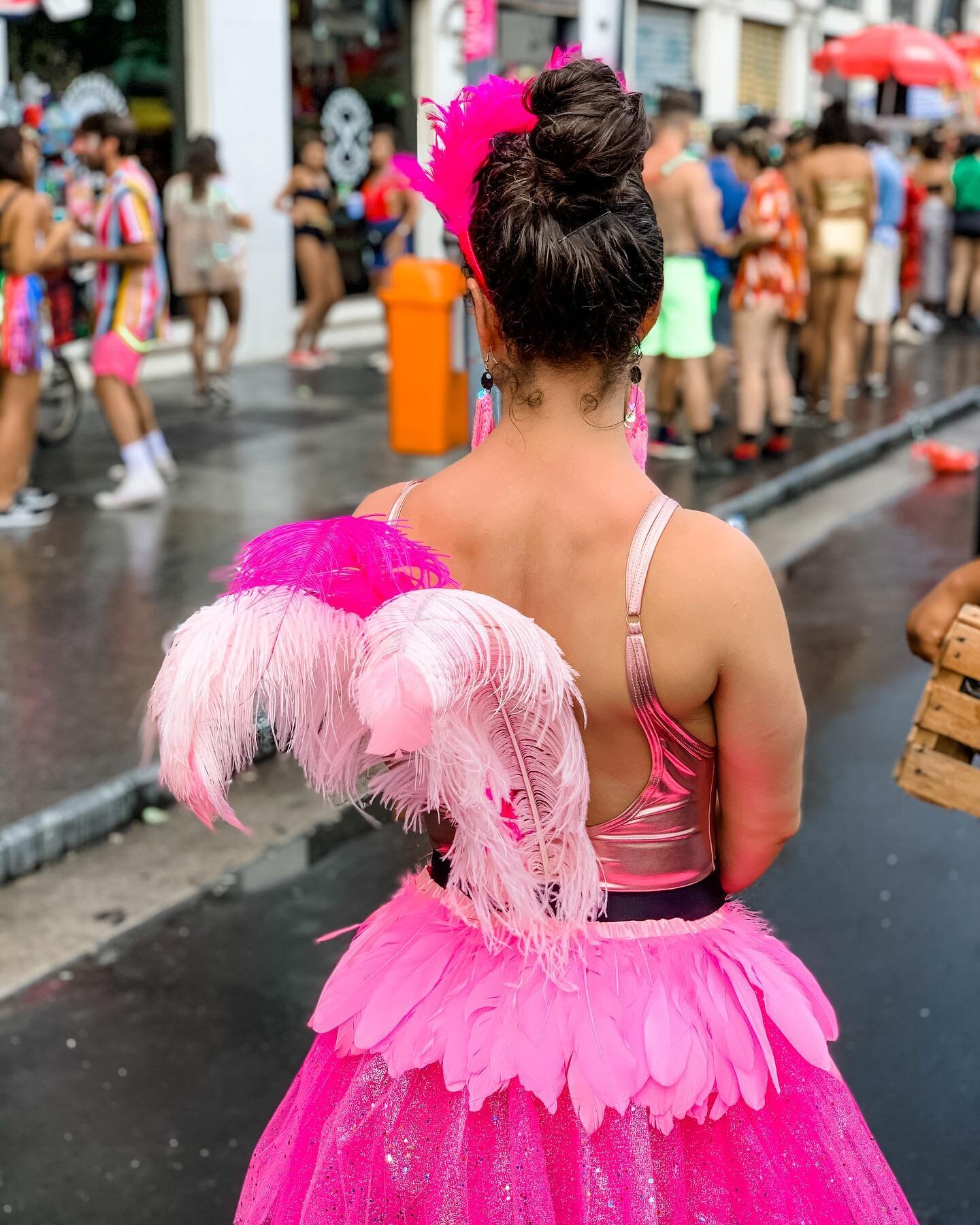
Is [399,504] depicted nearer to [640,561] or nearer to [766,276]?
[640,561]

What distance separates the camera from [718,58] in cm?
2295

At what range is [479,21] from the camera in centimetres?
621

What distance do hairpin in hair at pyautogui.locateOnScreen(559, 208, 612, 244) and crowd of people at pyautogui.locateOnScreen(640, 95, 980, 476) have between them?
6355 mm

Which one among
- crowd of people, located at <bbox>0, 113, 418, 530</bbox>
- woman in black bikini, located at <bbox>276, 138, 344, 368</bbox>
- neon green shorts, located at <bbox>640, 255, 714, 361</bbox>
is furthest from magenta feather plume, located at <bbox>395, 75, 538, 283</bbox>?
woman in black bikini, located at <bbox>276, 138, 344, 368</bbox>

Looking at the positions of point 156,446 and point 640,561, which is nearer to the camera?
point 640,561

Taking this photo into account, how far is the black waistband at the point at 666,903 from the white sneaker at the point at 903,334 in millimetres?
16292

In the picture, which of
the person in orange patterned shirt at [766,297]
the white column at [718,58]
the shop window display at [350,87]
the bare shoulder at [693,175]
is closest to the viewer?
the bare shoulder at [693,175]

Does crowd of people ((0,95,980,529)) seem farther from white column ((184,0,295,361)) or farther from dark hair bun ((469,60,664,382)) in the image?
dark hair bun ((469,60,664,382))

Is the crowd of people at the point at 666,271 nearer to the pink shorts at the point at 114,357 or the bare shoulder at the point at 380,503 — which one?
the pink shorts at the point at 114,357

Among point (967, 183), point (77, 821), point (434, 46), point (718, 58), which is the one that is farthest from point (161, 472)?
point (718, 58)

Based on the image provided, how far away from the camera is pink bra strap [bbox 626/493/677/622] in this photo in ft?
5.48

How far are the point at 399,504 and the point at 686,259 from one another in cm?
775

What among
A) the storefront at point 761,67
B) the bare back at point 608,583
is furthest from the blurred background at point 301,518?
the storefront at point 761,67

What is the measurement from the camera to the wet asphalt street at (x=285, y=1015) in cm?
325
